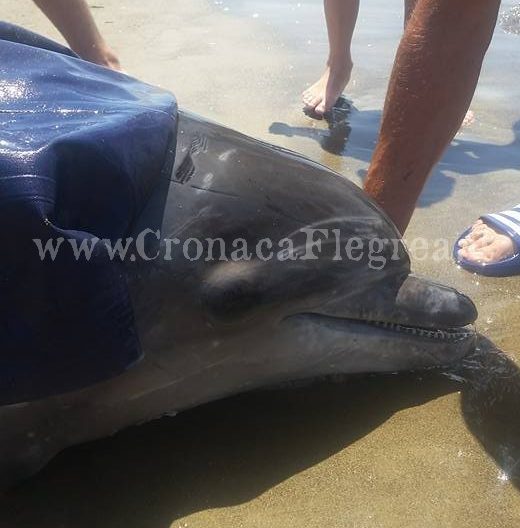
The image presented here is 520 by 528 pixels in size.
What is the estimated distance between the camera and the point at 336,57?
18.4ft

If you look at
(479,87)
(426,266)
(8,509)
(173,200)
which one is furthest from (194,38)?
(8,509)

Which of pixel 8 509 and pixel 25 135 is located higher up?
pixel 25 135

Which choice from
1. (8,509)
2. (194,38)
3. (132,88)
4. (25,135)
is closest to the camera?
(25,135)

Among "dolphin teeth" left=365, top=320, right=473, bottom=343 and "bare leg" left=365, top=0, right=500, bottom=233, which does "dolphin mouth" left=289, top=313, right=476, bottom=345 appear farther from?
"bare leg" left=365, top=0, right=500, bottom=233

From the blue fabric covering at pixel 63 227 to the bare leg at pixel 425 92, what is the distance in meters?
1.11

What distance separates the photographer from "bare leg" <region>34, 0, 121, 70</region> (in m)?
5.17

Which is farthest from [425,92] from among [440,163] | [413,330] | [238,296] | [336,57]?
[336,57]

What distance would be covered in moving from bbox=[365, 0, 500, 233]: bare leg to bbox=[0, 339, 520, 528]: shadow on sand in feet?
2.49

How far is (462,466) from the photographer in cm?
245

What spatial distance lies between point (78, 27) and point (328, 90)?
185 cm

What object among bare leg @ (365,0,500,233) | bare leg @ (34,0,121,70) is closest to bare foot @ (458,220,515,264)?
bare leg @ (365,0,500,233)

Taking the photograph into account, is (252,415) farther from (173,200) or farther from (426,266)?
(426,266)

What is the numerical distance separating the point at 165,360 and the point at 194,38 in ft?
17.5

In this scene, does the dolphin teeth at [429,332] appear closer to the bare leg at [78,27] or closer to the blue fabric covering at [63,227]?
the blue fabric covering at [63,227]
